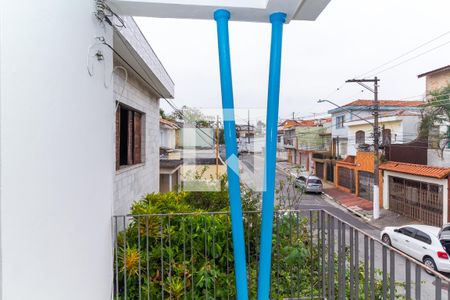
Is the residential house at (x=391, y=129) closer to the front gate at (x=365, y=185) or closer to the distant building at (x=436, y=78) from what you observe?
the distant building at (x=436, y=78)

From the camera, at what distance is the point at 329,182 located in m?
15.1

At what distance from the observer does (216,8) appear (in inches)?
67.2

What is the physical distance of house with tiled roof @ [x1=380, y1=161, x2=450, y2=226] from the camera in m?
7.70

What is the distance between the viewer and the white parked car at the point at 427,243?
502cm

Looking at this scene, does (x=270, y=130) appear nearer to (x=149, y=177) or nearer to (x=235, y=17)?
(x=235, y=17)

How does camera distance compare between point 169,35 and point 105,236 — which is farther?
point 169,35

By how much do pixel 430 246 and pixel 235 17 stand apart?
6.09 metres

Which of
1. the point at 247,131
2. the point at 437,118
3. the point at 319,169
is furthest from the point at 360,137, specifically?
the point at 247,131

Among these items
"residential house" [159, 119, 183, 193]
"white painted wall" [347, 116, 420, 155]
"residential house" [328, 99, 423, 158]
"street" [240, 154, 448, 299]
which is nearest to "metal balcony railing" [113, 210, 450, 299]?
"street" [240, 154, 448, 299]

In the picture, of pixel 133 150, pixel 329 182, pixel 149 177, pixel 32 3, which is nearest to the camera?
pixel 32 3

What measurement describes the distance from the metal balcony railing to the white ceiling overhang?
1498mm

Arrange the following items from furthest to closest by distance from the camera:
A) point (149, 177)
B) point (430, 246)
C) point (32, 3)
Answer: point (430, 246), point (149, 177), point (32, 3)

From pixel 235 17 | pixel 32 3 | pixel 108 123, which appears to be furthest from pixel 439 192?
pixel 32 3

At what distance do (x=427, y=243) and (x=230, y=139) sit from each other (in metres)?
5.89
